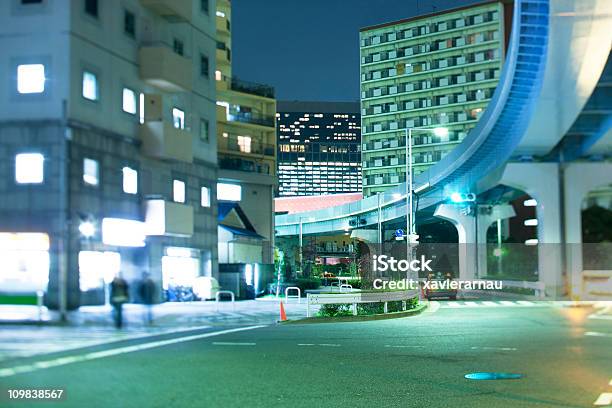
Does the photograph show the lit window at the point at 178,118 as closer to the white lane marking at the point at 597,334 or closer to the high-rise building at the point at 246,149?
the high-rise building at the point at 246,149

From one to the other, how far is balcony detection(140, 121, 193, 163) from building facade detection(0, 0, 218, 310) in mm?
55

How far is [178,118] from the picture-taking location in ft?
139

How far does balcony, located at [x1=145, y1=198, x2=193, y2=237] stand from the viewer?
3775 cm

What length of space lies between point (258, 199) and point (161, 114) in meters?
26.8

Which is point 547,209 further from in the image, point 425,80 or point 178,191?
point 425,80

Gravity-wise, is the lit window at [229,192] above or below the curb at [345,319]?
above

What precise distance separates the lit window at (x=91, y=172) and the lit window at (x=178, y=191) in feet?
26.1

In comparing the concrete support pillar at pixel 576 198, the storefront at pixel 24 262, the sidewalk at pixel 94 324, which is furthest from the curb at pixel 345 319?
the concrete support pillar at pixel 576 198

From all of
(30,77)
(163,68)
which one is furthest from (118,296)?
(163,68)

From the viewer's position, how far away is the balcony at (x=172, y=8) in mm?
38562

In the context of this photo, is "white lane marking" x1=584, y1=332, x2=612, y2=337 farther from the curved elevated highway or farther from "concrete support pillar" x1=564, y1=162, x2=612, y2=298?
"concrete support pillar" x1=564, y1=162, x2=612, y2=298

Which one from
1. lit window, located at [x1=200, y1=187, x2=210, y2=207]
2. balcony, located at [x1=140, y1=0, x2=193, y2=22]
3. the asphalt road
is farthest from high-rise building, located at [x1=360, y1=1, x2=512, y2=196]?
the asphalt road

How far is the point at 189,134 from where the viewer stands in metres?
40.8

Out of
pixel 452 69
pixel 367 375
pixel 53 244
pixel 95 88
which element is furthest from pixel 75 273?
pixel 452 69
